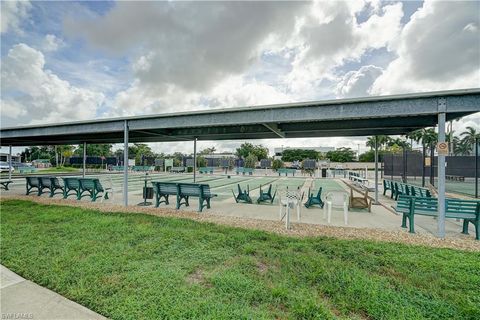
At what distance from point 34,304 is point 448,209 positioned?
8.05 meters

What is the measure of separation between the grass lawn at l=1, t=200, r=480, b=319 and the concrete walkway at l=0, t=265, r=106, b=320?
0.34ft

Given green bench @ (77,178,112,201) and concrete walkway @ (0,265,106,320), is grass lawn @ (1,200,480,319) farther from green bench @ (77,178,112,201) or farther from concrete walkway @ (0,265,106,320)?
green bench @ (77,178,112,201)

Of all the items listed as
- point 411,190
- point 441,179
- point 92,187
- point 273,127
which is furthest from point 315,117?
point 92,187

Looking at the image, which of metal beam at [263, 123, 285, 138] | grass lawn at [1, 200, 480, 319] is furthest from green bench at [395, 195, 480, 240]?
metal beam at [263, 123, 285, 138]

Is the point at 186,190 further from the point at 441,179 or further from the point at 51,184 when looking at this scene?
the point at 441,179


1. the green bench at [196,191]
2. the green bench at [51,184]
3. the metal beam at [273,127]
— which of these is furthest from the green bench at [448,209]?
the green bench at [51,184]

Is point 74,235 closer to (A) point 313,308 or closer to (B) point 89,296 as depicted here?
(B) point 89,296

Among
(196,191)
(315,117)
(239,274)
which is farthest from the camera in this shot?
(196,191)

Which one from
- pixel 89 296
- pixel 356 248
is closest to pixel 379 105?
pixel 356 248

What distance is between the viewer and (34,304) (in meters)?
2.77

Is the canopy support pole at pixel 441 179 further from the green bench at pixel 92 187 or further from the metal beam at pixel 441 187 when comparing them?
the green bench at pixel 92 187

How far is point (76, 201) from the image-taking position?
9461 millimetres

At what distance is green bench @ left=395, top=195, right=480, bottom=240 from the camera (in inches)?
214

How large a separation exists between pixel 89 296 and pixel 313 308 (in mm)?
2724
